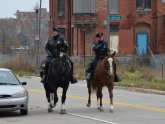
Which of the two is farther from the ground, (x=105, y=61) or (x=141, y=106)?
(x=105, y=61)

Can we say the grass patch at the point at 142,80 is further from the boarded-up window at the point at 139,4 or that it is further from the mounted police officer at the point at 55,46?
the boarded-up window at the point at 139,4

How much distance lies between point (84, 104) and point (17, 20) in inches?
4795

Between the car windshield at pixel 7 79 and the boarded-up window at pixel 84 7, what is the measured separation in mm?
47749

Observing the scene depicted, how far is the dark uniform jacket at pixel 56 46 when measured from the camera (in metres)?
17.9

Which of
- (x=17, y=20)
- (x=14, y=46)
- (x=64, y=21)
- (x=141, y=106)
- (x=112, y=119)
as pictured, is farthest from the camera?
→ (x=17, y=20)

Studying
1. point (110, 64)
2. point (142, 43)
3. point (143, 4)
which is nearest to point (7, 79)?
point (110, 64)

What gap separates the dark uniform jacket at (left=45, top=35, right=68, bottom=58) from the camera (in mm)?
17891

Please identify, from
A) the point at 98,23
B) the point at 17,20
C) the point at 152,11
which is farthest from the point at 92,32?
the point at 17,20

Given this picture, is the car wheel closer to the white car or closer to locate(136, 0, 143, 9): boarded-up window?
the white car

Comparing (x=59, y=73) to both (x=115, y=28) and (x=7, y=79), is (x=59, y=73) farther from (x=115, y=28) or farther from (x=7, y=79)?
(x=115, y=28)

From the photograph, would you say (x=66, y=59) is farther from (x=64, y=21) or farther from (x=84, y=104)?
(x=64, y=21)

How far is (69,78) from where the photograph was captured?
59.5 feet

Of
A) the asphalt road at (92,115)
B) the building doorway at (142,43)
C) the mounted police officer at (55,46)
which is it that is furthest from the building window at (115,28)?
the mounted police officer at (55,46)

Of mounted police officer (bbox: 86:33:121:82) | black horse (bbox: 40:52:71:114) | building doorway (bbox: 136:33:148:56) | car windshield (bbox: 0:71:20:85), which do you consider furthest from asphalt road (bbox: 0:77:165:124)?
building doorway (bbox: 136:33:148:56)
